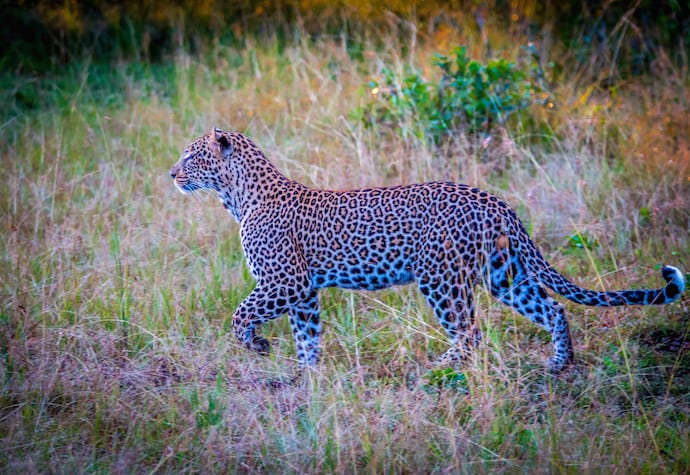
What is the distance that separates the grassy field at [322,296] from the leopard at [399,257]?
20 cm

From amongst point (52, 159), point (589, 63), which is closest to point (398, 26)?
point (589, 63)

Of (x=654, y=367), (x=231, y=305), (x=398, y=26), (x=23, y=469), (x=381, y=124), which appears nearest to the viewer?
(x=23, y=469)

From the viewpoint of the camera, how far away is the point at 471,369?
5.23 metres

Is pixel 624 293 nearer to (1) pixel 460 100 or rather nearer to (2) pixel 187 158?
(2) pixel 187 158

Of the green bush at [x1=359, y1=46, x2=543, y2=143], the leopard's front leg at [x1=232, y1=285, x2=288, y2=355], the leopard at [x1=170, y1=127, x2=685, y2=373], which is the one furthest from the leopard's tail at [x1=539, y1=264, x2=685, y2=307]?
the green bush at [x1=359, y1=46, x2=543, y2=143]

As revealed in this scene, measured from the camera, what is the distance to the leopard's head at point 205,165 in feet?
21.2

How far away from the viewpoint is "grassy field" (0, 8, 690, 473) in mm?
4770

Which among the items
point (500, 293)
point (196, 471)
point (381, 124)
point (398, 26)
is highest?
point (398, 26)

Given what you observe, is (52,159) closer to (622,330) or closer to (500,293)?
(500,293)

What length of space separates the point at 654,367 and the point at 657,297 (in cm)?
48

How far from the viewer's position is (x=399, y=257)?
584 centimetres

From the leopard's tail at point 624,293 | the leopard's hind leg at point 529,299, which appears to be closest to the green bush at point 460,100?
the leopard's hind leg at point 529,299

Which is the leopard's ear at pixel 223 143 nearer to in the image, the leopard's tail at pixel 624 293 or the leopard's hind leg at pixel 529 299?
the leopard's hind leg at pixel 529 299

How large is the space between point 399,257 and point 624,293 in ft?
4.60
